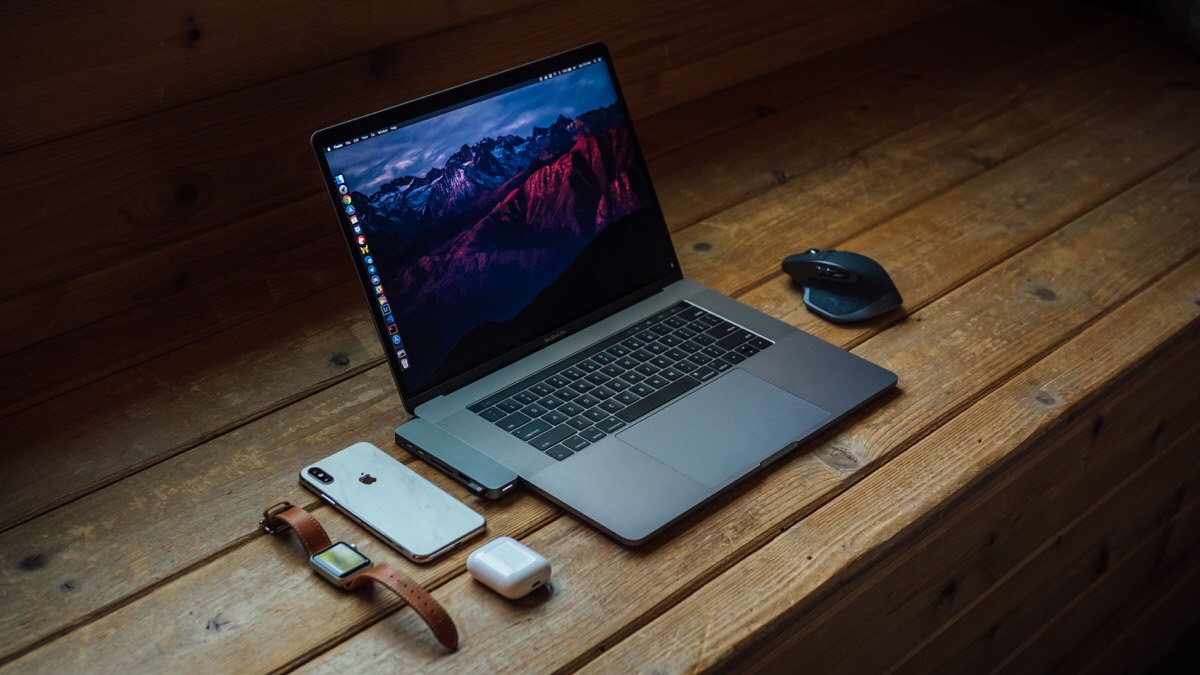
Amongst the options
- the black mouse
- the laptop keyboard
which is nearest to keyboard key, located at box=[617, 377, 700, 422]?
the laptop keyboard

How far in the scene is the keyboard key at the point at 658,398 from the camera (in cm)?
111

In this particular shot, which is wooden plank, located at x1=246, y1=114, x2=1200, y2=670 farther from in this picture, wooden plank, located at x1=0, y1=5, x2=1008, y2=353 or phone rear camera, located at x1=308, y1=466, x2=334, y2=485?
wooden plank, located at x1=0, y1=5, x2=1008, y2=353

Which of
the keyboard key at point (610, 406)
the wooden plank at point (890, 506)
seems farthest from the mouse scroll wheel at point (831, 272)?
the keyboard key at point (610, 406)

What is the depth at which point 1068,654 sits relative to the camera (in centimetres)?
162

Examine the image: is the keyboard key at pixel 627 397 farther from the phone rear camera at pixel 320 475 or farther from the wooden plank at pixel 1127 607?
the wooden plank at pixel 1127 607

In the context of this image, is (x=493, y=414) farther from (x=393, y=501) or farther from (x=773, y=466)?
(x=773, y=466)

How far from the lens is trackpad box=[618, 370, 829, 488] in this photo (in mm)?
1045

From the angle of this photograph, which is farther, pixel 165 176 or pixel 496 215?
pixel 165 176

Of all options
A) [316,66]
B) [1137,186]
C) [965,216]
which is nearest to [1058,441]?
[965,216]

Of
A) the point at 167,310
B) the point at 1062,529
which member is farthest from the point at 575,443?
the point at 1062,529

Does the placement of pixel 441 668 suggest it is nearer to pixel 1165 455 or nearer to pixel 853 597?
pixel 853 597

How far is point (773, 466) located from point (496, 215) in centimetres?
37

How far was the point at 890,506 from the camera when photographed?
102 centimetres

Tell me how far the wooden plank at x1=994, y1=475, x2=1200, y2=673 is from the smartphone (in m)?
0.80
